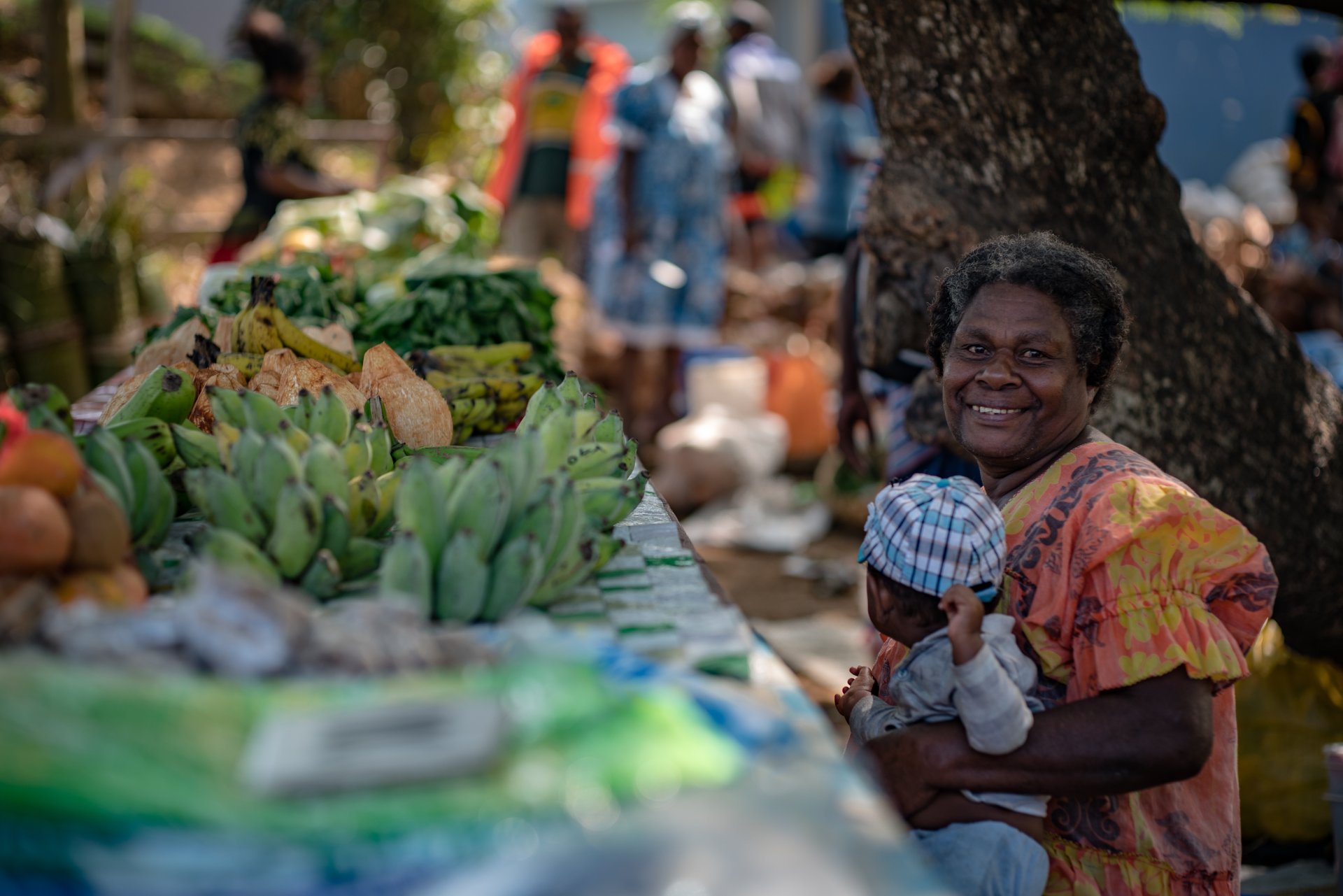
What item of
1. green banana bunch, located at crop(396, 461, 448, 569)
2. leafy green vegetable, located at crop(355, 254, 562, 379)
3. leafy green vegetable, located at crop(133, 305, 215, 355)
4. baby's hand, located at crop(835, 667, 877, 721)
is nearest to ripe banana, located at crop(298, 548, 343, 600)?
green banana bunch, located at crop(396, 461, 448, 569)

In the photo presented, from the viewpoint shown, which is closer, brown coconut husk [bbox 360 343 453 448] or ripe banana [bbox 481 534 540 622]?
ripe banana [bbox 481 534 540 622]

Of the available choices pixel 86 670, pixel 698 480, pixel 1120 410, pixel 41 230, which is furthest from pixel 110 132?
pixel 86 670

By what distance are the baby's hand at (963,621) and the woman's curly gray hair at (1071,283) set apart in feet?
2.47

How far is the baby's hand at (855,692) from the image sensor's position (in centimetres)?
225

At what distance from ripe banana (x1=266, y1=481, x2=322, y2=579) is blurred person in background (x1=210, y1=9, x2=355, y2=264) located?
5299mm

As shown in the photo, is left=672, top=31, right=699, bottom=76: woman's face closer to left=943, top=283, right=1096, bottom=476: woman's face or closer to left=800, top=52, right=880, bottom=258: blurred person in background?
left=800, top=52, right=880, bottom=258: blurred person in background

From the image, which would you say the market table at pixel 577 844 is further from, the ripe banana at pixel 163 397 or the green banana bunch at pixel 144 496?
the ripe banana at pixel 163 397

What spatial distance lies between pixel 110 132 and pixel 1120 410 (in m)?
7.96

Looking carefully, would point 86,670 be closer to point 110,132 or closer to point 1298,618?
point 1298,618

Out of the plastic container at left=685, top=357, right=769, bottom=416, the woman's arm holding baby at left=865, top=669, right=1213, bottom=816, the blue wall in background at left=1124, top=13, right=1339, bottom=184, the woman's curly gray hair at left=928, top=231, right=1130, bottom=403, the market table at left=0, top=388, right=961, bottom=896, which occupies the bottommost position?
the plastic container at left=685, top=357, right=769, bottom=416

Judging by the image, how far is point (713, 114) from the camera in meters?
7.99

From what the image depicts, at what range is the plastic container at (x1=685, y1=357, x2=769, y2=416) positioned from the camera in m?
8.44

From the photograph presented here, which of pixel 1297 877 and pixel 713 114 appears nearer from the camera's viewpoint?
pixel 1297 877

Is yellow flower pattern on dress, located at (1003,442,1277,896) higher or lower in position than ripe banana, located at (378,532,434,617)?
lower
